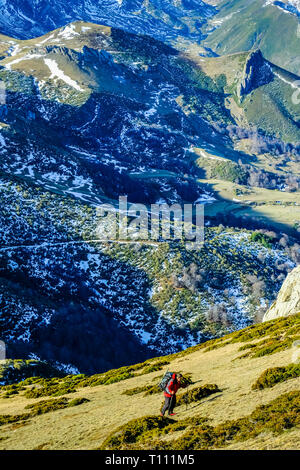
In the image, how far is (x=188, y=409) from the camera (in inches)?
904

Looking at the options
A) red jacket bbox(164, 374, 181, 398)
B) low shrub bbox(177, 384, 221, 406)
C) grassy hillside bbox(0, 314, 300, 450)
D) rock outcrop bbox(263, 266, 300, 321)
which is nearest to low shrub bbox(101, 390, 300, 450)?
grassy hillside bbox(0, 314, 300, 450)

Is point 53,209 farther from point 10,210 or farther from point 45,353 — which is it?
point 45,353

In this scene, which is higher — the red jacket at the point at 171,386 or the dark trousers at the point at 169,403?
the red jacket at the point at 171,386

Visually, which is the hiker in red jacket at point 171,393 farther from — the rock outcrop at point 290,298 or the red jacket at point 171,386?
the rock outcrop at point 290,298

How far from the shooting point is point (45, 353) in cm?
7831

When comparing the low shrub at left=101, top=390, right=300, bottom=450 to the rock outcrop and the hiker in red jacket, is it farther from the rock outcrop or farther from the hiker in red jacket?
the rock outcrop

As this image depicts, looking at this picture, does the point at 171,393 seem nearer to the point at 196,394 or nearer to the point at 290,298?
the point at 196,394

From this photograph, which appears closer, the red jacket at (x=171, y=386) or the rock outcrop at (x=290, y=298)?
the red jacket at (x=171, y=386)

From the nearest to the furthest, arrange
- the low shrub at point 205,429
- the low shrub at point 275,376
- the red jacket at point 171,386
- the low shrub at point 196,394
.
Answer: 1. the low shrub at point 205,429
2. the red jacket at point 171,386
3. the low shrub at point 275,376
4. the low shrub at point 196,394

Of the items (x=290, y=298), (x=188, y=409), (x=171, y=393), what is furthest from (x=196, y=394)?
(x=290, y=298)

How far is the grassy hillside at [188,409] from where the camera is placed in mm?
17833

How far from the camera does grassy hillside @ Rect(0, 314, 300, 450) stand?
1783 cm

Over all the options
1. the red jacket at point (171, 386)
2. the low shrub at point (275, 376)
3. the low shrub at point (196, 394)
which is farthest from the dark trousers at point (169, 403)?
the low shrub at point (275, 376)

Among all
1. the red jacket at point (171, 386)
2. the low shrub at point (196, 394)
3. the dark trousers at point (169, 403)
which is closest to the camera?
the red jacket at point (171, 386)
